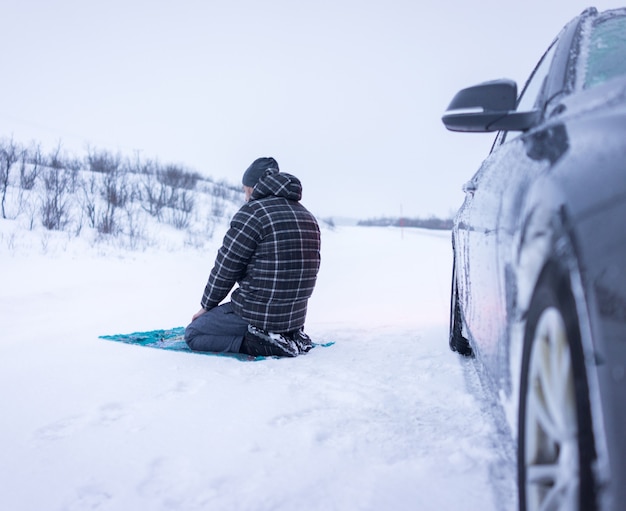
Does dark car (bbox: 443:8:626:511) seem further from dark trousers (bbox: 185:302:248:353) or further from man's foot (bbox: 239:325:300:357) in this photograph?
dark trousers (bbox: 185:302:248:353)

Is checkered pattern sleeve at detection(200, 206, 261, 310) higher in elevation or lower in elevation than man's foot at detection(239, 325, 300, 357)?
higher

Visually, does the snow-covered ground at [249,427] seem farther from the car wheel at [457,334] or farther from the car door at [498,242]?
Answer: the car door at [498,242]

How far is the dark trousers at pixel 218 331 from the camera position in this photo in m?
3.36

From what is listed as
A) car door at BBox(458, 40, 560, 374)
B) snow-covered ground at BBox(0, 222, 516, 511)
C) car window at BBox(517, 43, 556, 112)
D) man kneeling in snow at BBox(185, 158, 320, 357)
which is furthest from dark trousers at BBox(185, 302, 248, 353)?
car window at BBox(517, 43, 556, 112)

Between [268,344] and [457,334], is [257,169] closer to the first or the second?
[268,344]

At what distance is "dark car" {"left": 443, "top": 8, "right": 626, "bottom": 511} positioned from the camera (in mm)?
705

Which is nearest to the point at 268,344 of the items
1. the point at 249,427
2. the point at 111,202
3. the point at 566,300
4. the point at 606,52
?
the point at 249,427

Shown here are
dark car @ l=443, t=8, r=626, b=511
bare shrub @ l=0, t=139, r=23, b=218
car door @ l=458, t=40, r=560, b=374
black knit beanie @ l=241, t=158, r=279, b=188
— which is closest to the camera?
dark car @ l=443, t=8, r=626, b=511

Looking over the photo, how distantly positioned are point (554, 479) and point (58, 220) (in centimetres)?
1327

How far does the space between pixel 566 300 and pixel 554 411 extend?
0.20m

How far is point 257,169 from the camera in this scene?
11.5ft

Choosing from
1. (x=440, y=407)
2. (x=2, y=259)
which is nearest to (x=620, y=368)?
(x=440, y=407)

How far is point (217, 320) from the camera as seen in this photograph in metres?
3.41

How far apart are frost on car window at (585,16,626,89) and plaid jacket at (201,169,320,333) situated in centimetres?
208
